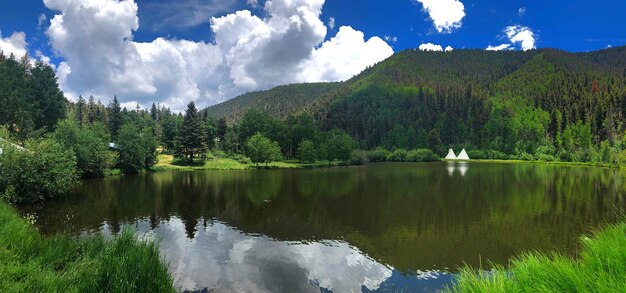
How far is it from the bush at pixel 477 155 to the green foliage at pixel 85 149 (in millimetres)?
165553

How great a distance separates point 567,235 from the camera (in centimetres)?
2417

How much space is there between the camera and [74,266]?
12008mm

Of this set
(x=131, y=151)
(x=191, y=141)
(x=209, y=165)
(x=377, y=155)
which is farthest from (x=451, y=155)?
(x=131, y=151)

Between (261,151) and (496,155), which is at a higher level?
(261,151)

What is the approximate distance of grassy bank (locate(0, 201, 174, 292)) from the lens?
9.20 metres

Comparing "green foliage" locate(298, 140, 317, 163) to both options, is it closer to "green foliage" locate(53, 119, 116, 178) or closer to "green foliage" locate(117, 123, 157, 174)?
"green foliage" locate(117, 123, 157, 174)

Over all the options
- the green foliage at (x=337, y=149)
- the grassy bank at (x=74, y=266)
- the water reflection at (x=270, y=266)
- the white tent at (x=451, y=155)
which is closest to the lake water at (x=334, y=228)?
the water reflection at (x=270, y=266)

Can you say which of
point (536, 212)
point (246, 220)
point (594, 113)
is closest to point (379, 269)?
point (246, 220)

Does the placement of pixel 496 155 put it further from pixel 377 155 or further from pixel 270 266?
pixel 270 266

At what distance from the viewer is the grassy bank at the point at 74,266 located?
9203 mm

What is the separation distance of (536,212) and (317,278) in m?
27.5

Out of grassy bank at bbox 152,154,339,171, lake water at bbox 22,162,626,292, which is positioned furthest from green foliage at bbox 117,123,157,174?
lake water at bbox 22,162,626,292

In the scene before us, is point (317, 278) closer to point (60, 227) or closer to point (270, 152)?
point (60, 227)

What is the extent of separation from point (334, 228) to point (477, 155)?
16711 centimetres
